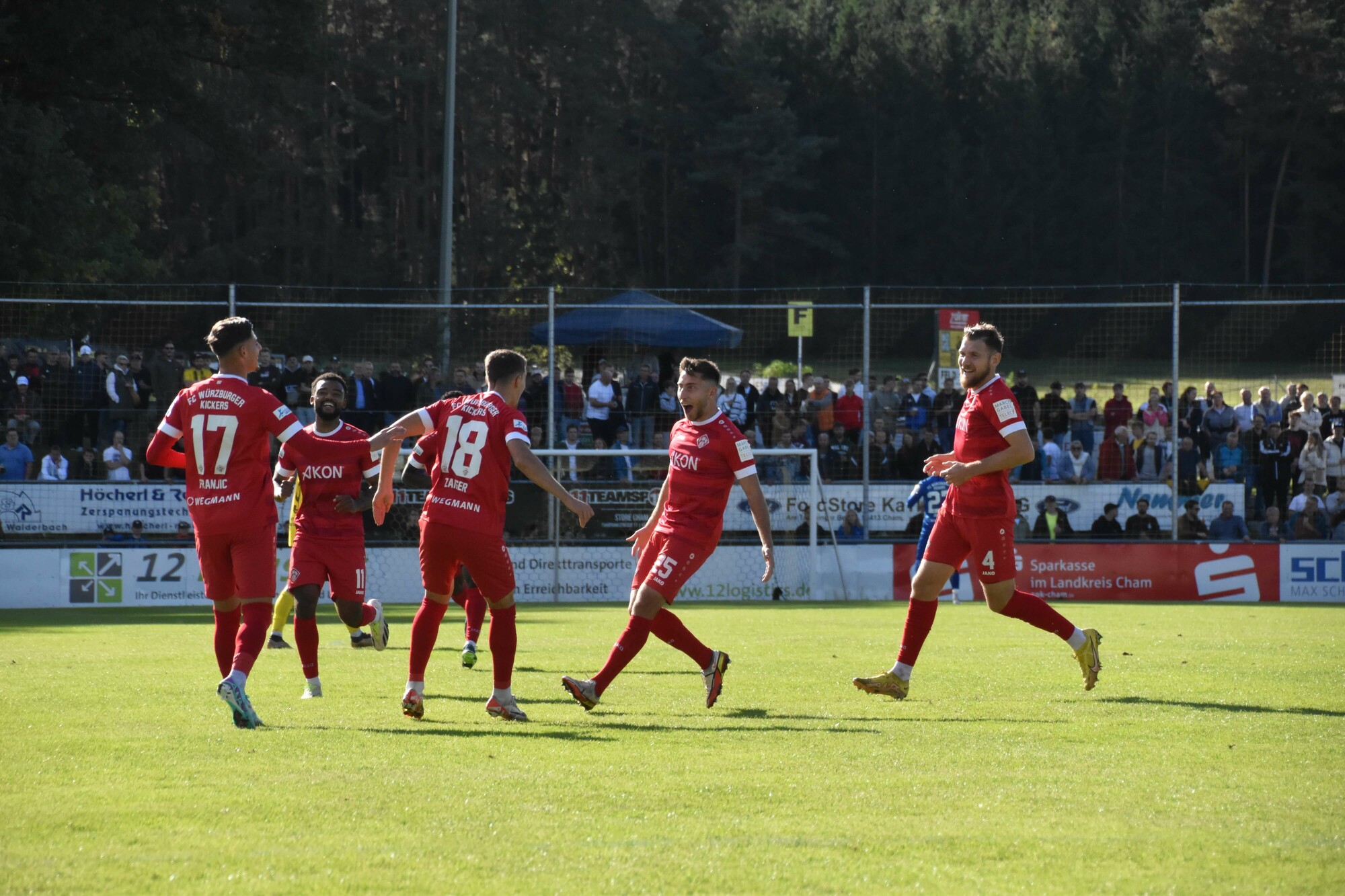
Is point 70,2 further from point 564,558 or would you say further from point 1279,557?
point 1279,557

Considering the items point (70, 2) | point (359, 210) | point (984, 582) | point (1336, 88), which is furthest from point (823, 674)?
point (1336, 88)

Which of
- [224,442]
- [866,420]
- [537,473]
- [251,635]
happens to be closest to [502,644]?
[537,473]

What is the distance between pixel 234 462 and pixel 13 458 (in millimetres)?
12808

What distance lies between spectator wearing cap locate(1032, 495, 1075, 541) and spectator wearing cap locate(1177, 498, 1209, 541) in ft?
4.74

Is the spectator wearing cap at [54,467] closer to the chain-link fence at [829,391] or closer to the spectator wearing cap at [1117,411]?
the chain-link fence at [829,391]

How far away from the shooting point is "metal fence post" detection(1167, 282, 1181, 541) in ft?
65.0

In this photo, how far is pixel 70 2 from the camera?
26859 mm

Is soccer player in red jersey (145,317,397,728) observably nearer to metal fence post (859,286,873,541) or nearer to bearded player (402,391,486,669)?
bearded player (402,391,486,669)

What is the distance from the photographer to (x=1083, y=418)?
20.6m

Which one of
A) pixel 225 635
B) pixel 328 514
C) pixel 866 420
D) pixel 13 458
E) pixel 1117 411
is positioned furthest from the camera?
pixel 1117 411

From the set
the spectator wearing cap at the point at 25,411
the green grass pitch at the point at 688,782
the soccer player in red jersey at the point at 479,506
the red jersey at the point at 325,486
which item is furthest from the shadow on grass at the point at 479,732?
the spectator wearing cap at the point at 25,411

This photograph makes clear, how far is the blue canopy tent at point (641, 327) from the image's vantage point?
Result: 66.4 ft

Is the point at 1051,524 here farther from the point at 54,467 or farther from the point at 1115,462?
the point at 54,467

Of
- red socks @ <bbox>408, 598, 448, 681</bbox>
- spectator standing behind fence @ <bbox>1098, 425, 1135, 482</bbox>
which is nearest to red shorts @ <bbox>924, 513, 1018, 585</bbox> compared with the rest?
red socks @ <bbox>408, 598, 448, 681</bbox>
